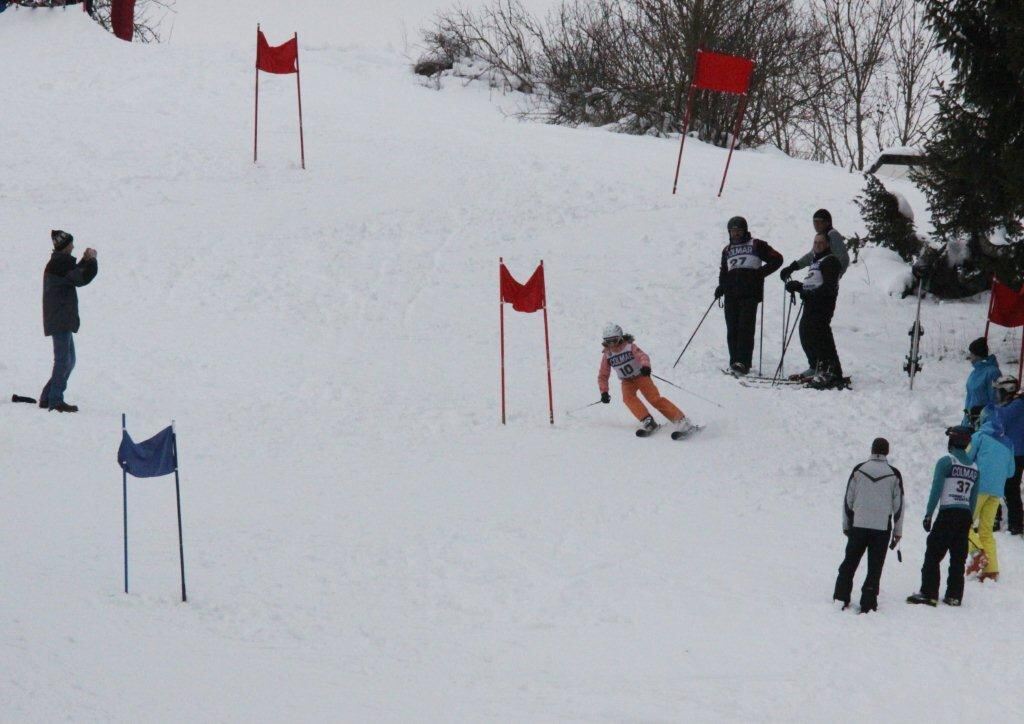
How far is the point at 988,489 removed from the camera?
9.21 m

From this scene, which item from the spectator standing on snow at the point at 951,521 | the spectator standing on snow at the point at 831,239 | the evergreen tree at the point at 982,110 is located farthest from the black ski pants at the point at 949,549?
the spectator standing on snow at the point at 831,239

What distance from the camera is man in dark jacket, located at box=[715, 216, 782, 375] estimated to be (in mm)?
13906

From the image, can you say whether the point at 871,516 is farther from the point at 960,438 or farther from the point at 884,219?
the point at 884,219

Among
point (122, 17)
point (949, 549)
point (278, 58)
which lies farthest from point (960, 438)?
point (122, 17)

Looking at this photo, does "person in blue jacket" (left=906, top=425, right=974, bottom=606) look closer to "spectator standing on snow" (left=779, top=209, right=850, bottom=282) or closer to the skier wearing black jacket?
the skier wearing black jacket

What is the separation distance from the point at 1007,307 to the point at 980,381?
→ 2384 mm

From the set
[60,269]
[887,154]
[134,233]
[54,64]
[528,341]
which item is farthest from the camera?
[54,64]

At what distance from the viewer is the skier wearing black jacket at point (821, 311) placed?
526 inches

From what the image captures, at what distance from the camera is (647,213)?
62.3 feet

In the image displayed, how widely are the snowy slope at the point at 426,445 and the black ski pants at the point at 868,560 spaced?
26 cm

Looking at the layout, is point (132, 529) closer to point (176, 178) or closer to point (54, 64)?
point (176, 178)

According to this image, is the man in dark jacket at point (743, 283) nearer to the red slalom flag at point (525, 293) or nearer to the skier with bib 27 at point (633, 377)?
the skier with bib 27 at point (633, 377)

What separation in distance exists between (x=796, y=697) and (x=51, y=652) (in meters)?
4.22

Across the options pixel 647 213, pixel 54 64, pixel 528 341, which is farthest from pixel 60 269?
pixel 54 64
